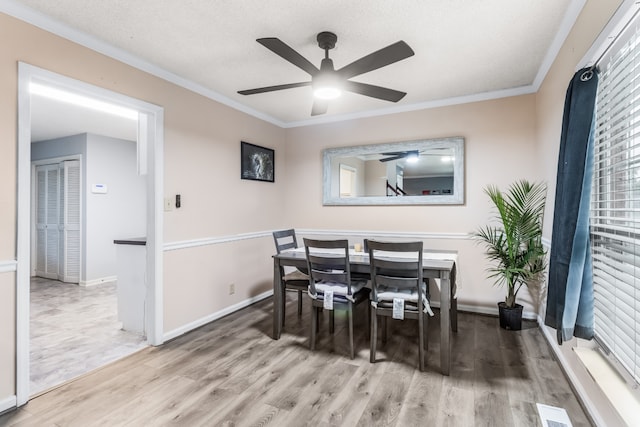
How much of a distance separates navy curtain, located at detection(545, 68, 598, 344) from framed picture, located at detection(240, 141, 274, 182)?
9.89ft

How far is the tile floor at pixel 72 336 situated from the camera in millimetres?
2352

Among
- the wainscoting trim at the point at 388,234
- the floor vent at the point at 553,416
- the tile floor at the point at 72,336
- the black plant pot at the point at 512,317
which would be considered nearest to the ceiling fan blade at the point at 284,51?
the wainscoting trim at the point at 388,234

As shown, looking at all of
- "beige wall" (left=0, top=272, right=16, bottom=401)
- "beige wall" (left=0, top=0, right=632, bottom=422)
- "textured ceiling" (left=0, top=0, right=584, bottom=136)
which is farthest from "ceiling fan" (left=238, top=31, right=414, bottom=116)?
"beige wall" (left=0, top=272, right=16, bottom=401)

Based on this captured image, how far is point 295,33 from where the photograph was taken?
226 centimetres

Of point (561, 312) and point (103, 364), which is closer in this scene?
point (561, 312)

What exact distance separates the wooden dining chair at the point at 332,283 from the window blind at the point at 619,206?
1.48 m

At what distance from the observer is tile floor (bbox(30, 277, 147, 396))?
2.35 meters

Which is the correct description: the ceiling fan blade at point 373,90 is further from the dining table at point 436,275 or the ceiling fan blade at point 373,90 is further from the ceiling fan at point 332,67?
the dining table at point 436,275

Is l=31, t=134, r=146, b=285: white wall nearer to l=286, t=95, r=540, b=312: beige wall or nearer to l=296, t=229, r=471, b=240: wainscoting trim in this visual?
l=296, t=229, r=471, b=240: wainscoting trim

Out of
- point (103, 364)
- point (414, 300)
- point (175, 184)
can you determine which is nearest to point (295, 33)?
point (175, 184)

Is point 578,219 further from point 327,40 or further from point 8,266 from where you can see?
point 8,266

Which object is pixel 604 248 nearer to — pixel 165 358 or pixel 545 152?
pixel 545 152

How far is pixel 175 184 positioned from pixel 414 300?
2254 millimetres

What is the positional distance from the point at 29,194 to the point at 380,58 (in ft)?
7.45
